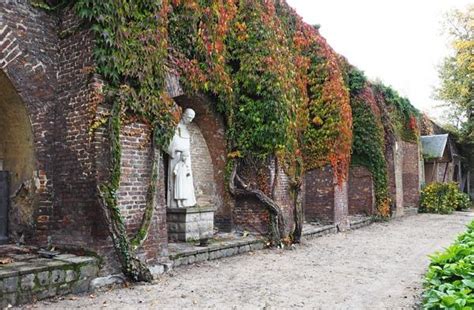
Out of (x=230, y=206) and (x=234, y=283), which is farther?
(x=230, y=206)

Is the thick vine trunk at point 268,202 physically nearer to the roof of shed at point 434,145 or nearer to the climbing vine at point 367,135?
the climbing vine at point 367,135

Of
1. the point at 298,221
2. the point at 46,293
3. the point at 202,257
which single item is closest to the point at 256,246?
the point at 298,221

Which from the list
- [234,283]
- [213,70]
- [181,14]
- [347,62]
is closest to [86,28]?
[181,14]

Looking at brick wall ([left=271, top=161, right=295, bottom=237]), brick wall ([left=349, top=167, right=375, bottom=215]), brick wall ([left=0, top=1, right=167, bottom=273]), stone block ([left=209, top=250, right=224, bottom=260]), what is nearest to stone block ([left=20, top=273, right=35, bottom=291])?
brick wall ([left=0, top=1, right=167, bottom=273])

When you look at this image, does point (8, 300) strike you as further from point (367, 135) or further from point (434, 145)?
point (434, 145)

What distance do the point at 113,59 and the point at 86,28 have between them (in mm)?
635

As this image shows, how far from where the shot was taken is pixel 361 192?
1582 centimetres

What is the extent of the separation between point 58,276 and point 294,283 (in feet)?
10.4

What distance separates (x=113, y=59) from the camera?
5.98 m

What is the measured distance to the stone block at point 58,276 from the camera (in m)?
5.15

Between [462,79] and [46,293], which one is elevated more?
[462,79]

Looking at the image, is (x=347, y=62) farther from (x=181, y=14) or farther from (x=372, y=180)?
(x=181, y=14)

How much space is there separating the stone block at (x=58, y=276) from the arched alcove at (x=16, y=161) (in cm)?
149

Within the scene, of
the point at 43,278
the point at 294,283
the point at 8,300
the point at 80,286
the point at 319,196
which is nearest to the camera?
the point at 8,300
